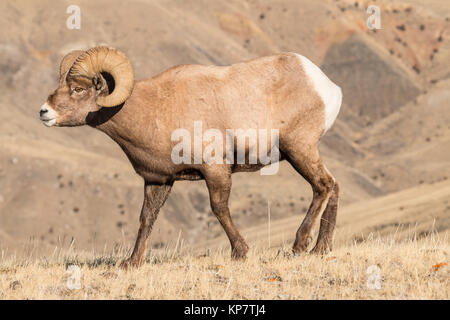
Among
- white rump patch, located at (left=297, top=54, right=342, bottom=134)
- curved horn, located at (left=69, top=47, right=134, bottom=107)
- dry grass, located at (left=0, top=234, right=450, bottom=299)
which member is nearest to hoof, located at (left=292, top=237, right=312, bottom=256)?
dry grass, located at (left=0, top=234, right=450, bottom=299)

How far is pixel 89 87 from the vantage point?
880 cm

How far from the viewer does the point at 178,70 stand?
9.05 meters

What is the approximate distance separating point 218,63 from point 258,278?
5322 cm

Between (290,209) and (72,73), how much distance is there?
30840 mm

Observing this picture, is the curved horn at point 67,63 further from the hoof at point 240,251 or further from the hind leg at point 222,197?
the hoof at point 240,251

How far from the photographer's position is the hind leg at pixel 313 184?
29.7 ft

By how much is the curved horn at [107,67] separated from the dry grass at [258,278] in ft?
6.95

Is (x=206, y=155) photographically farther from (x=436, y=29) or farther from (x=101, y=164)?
(x=436, y=29)

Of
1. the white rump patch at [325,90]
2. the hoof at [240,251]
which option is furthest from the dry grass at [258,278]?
the white rump patch at [325,90]

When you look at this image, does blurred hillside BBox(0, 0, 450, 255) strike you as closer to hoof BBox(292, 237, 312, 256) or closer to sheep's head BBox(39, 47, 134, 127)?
sheep's head BBox(39, 47, 134, 127)

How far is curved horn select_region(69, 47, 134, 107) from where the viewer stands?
8.54 m

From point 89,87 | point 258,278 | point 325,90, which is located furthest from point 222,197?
point 89,87

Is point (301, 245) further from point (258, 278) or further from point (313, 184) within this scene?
point (258, 278)

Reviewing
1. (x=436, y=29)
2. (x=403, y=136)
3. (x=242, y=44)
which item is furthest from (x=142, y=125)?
(x=436, y=29)
